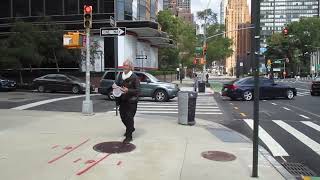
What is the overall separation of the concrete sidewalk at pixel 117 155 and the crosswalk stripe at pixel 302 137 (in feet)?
4.85

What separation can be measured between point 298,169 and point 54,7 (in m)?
39.6

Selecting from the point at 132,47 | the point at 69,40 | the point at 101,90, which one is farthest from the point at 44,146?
the point at 132,47

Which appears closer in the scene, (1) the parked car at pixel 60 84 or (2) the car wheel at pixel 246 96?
(2) the car wheel at pixel 246 96

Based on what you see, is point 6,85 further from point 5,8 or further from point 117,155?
point 117,155

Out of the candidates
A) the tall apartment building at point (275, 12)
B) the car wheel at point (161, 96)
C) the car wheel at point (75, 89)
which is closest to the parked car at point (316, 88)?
the tall apartment building at point (275, 12)

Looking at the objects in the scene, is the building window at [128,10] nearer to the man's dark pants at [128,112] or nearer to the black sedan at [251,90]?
the black sedan at [251,90]

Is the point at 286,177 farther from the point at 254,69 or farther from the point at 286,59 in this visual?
the point at 286,59

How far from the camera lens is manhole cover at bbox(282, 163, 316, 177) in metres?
8.70

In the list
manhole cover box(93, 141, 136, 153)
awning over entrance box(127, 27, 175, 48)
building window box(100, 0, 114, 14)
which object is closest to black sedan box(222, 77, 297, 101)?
awning over entrance box(127, 27, 175, 48)

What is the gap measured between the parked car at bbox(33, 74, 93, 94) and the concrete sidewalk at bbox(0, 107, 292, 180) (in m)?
18.3

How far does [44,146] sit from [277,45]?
13221 centimetres

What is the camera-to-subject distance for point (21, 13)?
4622 cm

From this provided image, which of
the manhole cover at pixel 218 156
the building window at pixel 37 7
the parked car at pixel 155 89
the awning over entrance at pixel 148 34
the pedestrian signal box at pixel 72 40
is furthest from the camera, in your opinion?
the building window at pixel 37 7

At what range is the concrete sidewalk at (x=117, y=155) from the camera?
8.02m
